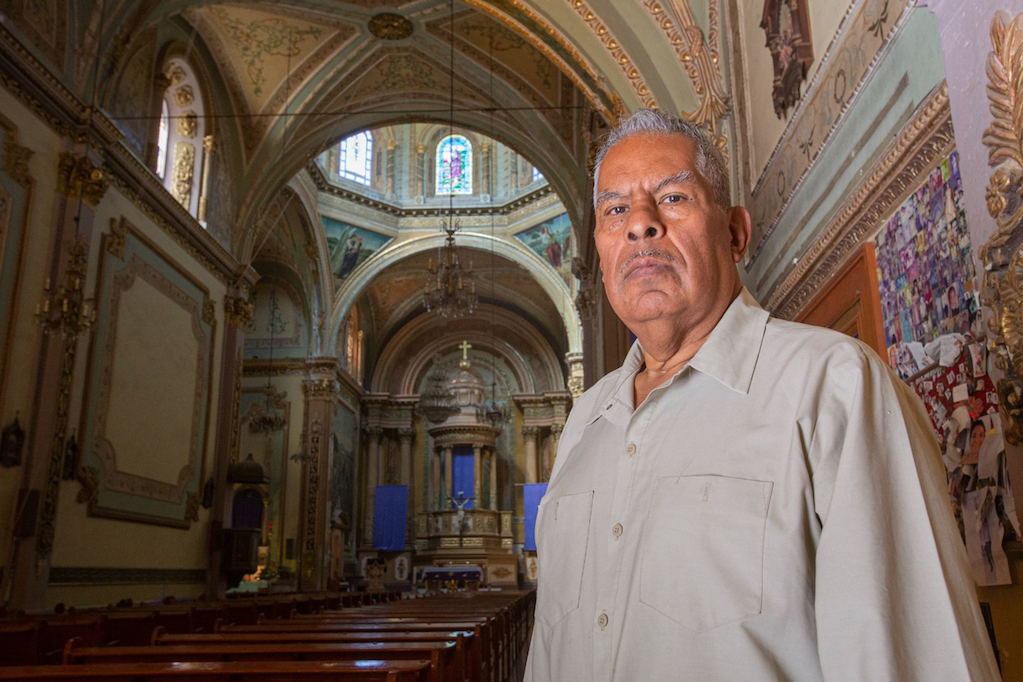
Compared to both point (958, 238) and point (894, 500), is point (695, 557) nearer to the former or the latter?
point (894, 500)

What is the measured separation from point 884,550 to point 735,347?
36 cm

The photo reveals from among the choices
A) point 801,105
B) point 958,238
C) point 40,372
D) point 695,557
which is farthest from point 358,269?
point 695,557

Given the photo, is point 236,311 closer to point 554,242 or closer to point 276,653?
point 554,242

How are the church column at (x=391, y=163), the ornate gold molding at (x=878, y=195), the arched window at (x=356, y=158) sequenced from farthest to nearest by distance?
the church column at (x=391, y=163), the arched window at (x=356, y=158), the ornate gold molding at (x=878, y=195)

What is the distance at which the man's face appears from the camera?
130 cm

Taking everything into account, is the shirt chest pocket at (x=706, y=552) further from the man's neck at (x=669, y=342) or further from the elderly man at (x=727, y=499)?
the man's neck at (x=669, y=342)

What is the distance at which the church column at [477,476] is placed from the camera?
74.8 ft

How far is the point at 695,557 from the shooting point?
103cm

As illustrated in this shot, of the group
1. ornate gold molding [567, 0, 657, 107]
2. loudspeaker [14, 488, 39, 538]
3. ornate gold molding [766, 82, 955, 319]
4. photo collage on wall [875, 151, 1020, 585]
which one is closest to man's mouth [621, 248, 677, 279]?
photo collage on wall [875, 151, 1020, 585]

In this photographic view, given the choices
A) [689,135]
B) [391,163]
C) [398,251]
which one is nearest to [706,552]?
[689,135]

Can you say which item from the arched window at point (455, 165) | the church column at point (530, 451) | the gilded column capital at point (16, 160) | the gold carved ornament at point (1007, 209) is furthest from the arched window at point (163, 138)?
the church column at point (530, 451)

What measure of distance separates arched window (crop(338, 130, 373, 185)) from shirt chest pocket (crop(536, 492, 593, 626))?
19.0m

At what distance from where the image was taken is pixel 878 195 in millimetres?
3184

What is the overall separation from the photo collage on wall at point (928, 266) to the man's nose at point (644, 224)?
1.63 meters
